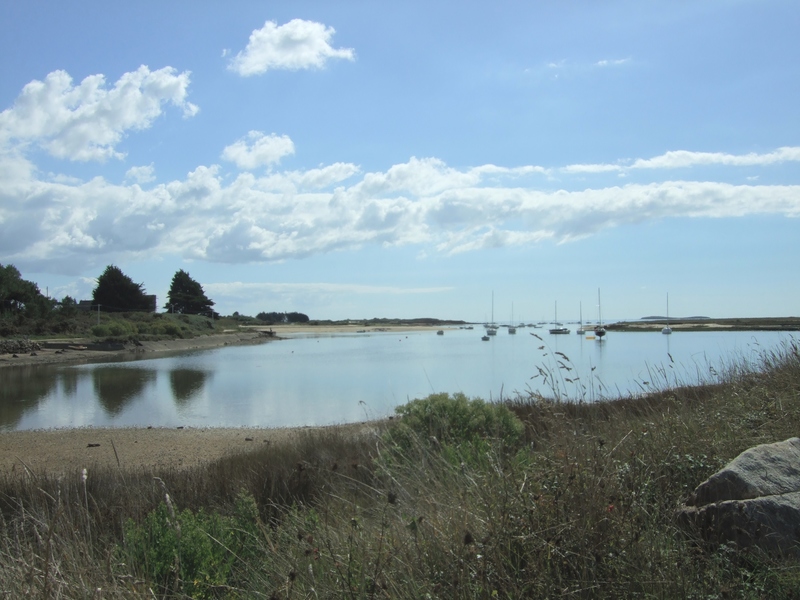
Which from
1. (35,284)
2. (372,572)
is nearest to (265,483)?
(372,572)

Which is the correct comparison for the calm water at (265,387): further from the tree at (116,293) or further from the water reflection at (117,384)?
the tree at (116,293)

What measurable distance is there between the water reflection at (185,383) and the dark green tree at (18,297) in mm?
23424

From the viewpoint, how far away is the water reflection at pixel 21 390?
21.8 m

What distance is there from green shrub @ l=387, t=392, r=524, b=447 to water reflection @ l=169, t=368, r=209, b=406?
18885 mm

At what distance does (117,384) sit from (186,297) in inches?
2575

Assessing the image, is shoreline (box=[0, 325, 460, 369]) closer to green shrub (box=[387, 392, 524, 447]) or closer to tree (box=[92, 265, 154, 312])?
tree (box=[92, 265, 154, 312])

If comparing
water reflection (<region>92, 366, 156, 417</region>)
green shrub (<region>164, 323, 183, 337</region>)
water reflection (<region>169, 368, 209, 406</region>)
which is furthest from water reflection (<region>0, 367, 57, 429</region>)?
green shrub (<region>164, 323, 183, 337</region>)

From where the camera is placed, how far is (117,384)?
103 feet

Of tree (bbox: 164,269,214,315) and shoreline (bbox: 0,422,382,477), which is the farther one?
tree (bbox: 164,269,214,315)

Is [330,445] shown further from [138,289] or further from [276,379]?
[138,289]

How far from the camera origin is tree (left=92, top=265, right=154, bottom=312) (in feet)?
247

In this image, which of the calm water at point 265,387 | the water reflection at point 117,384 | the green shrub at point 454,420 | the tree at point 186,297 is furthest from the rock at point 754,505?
the tree at point 186,297

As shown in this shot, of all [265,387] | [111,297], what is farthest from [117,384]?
[111,297]

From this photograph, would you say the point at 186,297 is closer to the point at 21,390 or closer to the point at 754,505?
the point at 21,390
